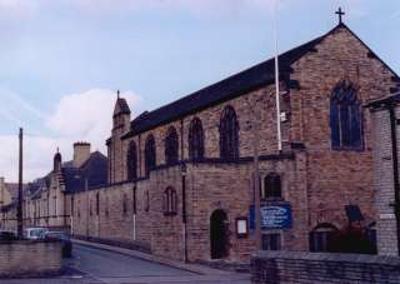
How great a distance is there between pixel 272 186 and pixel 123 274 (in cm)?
903

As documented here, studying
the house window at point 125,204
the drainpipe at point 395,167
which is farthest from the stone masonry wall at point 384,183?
the house window at point 125,204

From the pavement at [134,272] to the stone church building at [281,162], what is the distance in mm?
1526

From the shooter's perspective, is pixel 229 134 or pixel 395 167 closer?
pixel 395 167

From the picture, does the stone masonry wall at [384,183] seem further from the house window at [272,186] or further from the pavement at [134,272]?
the house window at [272,186]

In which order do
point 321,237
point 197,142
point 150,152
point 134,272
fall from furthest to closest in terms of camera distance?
point 150,152 < point 197,142 < point 321,237 < point 134,272

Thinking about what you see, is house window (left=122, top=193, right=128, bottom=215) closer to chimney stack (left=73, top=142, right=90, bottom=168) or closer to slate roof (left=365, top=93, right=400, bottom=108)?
slate roof (left=365, top=93, right=400, bottom=108)

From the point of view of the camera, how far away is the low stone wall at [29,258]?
27453 mm

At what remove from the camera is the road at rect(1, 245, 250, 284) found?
84.7ft

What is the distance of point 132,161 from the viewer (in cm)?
5647

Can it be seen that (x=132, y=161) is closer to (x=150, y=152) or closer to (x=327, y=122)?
(x=150, y=152)

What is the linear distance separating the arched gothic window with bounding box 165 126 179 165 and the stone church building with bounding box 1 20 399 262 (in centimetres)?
267

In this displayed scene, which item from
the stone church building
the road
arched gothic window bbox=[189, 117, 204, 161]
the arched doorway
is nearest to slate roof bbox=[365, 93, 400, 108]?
the stone church building

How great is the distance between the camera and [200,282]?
83.2 ft

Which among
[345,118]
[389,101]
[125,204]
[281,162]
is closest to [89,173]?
[125,204]
